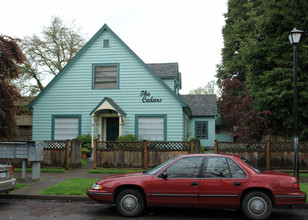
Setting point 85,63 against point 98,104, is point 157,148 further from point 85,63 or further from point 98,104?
point 85,63

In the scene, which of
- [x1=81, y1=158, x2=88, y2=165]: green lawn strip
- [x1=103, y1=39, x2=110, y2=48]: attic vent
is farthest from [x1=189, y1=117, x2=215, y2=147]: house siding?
[x1=81, y1=158, x2=88, y2=165]: green lawn strip

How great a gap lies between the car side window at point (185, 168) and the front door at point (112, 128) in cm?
1167

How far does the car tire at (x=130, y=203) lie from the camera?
6969mm

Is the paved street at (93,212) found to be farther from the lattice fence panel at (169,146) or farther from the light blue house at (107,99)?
the light blue house at (107,99)

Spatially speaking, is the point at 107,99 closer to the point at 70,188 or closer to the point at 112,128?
the point at 112,128

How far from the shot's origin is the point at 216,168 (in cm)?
695

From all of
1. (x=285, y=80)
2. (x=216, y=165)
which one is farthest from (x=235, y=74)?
(x=216, y=165)

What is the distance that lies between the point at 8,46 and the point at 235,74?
965 inches

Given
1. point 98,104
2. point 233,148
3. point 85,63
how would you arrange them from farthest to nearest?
1. point 85,63
2. point 98,104
3. point 233,148

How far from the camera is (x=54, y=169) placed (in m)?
13.7

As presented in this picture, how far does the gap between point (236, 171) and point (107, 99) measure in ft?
37.7

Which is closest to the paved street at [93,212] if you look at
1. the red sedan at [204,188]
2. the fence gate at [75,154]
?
the red sedan at [204,188]

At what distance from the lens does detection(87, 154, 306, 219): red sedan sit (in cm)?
664

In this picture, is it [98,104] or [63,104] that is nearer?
[98,104]
